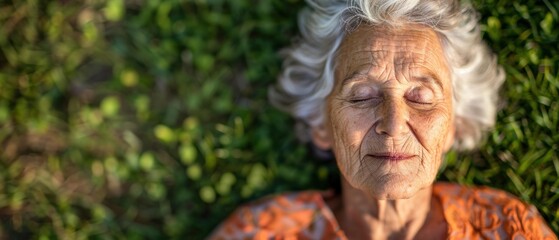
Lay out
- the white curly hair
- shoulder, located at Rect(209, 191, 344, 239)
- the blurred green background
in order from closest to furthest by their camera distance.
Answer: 1. the white curly hair
2. shoulder, located at Rect(209, 191, 344, 239)
3. the blurred green background

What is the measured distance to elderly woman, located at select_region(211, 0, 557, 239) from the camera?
288 cm

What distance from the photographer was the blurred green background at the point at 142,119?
3.61 m

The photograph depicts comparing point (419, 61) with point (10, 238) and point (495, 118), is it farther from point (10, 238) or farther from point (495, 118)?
point (10, 238)

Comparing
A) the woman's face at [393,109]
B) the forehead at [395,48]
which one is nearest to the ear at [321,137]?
the woman's face at [393,109]

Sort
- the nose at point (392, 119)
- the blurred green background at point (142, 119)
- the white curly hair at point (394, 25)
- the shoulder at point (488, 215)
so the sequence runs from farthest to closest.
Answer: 1. the blurred green background at point (142, 119)
2. the shoulder at point (488, 215)
3. the white curly hair at point (394, 25)
4. the nose at point (392, 119)

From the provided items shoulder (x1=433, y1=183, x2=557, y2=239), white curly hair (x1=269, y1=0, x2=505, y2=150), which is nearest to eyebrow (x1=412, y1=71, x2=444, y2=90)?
white curly hair (x1=269, y1=0, x2=505, y2=150)

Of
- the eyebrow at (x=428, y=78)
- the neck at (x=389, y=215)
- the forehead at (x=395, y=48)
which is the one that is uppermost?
the forehead at (x=395, y=48)

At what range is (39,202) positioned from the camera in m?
3.65

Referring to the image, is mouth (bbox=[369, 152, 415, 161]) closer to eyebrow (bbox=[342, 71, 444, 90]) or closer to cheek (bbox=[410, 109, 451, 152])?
cheek (bbox=[410, 109, 451, 152])

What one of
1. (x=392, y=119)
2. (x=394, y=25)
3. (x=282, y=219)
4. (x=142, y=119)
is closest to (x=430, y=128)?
(x=392, y=119)

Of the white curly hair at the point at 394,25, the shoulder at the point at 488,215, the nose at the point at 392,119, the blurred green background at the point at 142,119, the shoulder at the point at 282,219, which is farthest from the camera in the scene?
the blurred green background at the point at 142,119

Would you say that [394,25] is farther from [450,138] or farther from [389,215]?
[389,215]

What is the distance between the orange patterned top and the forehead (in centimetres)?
71

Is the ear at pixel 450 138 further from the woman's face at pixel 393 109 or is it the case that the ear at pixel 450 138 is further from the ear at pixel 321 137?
the ear at pixel 321 137
